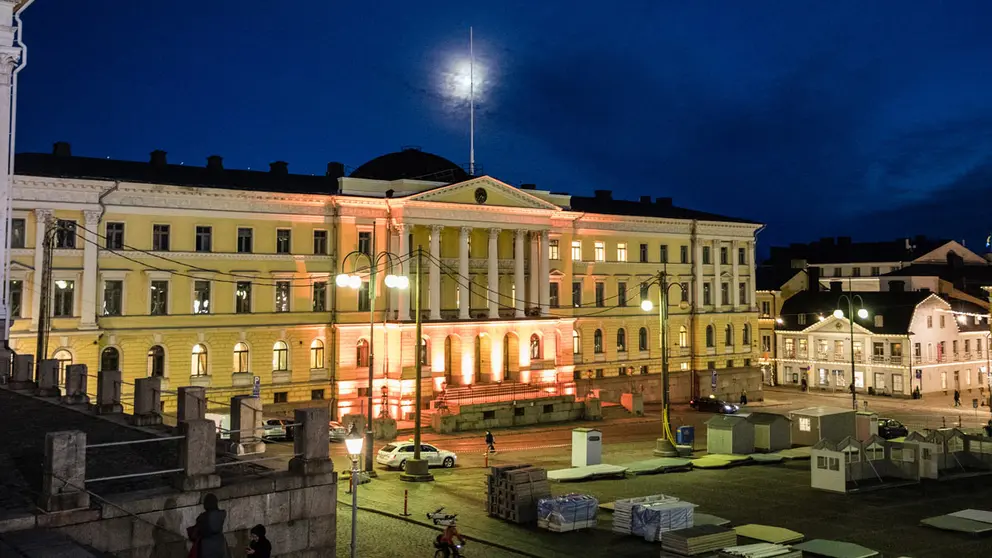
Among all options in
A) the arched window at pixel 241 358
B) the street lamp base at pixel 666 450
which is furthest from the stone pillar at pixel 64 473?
the arched window at pixel 241 358

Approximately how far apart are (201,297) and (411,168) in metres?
17.5

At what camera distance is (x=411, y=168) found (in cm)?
5850

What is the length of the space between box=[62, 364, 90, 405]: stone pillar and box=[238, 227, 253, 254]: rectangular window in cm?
2456

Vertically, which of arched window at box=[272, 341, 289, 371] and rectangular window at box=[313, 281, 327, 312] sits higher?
rectangular window at box=[313, 281, 327, 312]

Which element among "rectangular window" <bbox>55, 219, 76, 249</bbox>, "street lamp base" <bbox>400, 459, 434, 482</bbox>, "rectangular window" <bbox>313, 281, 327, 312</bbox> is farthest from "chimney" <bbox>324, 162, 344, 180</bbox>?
"street lamp base" <bbox>400, 459, 434, 482</bbox>

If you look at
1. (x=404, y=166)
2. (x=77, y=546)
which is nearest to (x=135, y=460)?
(x=77, y=546)

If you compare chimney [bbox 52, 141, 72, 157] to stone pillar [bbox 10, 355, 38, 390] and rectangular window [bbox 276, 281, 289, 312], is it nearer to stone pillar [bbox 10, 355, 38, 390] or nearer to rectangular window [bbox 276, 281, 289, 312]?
rectangular window [bbox 276, 281, 289, 312]

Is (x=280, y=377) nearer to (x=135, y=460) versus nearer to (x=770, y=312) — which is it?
(x=135, y=460)

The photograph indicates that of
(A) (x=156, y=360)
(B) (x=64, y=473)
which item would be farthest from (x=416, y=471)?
(B) (x=64, y=473)

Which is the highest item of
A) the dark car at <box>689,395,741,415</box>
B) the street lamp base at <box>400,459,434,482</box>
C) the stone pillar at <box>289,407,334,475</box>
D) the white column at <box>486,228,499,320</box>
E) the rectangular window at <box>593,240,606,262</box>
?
the rectangular window at <box>593,240,606,262</box>

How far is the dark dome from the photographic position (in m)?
57.4

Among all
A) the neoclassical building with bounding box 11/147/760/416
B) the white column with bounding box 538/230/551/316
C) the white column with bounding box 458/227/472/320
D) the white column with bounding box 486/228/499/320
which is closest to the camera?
the neoclassical building with bounding box 11/147/760/416

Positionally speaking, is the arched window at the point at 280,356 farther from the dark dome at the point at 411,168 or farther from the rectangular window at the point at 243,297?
the dark dome at the point at 411,168

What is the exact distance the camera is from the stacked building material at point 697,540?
21.0 meters
